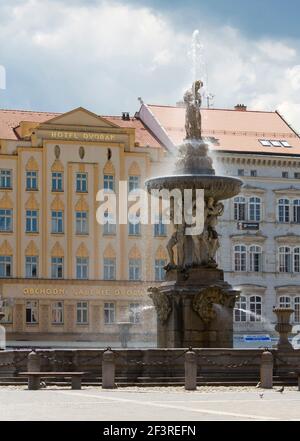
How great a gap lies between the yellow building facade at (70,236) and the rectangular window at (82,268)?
5cm

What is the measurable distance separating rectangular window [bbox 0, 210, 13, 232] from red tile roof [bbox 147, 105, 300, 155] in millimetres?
10136

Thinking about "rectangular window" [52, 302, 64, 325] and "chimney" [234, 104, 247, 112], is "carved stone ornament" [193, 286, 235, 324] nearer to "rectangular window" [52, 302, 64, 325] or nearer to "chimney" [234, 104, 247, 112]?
"rectangular window" [52, 302, 64, 325]

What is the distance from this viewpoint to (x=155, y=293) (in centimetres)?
3375

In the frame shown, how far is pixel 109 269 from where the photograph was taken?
71.6m

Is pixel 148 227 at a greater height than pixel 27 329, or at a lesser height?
greater

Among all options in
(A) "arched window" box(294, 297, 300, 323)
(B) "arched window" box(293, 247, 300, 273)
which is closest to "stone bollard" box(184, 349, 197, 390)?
(A) "arched window" box(294, 297, 300, 323)

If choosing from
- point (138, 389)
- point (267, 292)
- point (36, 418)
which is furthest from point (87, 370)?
point (267, 292)

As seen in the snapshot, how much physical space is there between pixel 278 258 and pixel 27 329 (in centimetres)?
1557

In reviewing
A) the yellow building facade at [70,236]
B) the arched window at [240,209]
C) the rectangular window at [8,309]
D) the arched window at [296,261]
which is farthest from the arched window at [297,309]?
the rectangular window at [8,309]

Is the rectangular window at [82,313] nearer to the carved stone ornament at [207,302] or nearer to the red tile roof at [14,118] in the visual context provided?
the red tile roof at [14,118]

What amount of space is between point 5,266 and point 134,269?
23.8 feet

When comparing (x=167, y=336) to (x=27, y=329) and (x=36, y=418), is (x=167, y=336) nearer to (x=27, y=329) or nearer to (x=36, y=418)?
(x=36, y=418)

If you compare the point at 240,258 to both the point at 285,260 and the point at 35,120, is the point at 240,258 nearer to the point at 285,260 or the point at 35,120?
the point at 285,260
